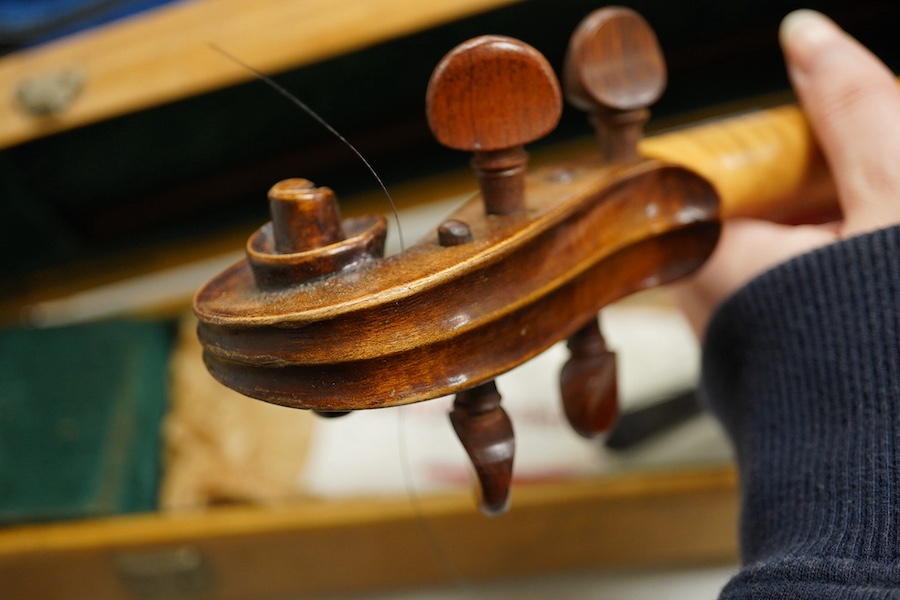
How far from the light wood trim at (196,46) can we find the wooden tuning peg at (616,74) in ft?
1.04

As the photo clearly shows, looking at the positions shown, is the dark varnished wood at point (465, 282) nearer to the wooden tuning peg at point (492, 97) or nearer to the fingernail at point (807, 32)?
the wooden tuning peg at point (492, 97)

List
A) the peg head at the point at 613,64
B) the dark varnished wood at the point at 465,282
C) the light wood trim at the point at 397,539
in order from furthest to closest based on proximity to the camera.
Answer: the light wood trim at the point at 397,539, the peg head at the point at 613,64, the dark varnished wood at the point at 465,282

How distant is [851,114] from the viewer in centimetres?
52

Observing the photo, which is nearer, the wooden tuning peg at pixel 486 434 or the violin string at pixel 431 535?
the wooden tuning peg at pixel 486 434

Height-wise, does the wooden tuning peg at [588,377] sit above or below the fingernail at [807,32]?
below

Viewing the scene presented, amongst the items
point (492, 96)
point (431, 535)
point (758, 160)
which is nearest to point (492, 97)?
point (492, 96)

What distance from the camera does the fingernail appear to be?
55 centimetres

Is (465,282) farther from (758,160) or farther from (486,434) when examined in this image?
(758,160)

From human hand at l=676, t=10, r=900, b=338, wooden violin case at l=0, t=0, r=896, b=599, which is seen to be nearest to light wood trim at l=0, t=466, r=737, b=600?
wooden violin case at l=0, t=0, r=896, b=599

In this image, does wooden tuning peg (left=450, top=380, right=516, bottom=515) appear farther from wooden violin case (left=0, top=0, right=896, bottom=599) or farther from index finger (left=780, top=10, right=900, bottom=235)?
index finger (left=780, top=10, right=900, bottom=235)

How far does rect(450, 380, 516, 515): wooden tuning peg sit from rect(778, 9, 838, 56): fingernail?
0.37m

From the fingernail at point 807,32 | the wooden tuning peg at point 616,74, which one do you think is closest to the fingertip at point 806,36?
the fingernail at point 807,32

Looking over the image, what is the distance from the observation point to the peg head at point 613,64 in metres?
0.45

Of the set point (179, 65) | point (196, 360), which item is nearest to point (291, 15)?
point (179, 65)
